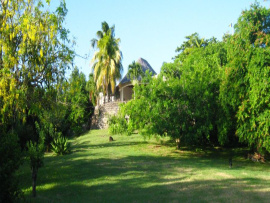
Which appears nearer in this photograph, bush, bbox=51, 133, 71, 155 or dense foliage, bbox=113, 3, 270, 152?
dense foliage, bbox=113, 3, 270, 152

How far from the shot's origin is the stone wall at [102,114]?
111ft

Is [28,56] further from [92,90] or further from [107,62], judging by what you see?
[92,90]

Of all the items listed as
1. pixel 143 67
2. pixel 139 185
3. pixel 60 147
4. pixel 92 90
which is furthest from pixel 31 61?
pixel 143 67

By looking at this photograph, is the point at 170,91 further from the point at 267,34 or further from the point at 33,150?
the point at 33,150

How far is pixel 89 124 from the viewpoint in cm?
3716

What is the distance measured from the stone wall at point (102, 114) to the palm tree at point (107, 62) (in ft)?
5.60

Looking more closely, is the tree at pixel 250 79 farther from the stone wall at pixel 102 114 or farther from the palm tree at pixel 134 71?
the stone wall at pixel 102 114

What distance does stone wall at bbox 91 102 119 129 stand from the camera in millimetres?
33688

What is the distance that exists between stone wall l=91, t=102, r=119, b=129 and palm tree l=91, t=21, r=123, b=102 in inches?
67.3

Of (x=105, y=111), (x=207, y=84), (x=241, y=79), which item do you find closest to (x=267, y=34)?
(x=241, y=79)

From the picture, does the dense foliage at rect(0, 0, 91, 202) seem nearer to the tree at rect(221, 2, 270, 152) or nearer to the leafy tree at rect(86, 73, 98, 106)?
the tree at rect(221, 2, 270, 152)

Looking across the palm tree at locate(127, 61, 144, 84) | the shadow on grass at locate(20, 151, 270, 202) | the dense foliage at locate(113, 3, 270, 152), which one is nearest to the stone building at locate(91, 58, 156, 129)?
the palm tree at locate(127, 61, 144, 84)

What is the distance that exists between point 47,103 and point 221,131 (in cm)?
926

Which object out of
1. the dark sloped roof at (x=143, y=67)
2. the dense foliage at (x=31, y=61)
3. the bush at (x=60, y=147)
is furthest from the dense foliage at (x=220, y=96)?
the dark sloped roof at (x=143, y=67)
